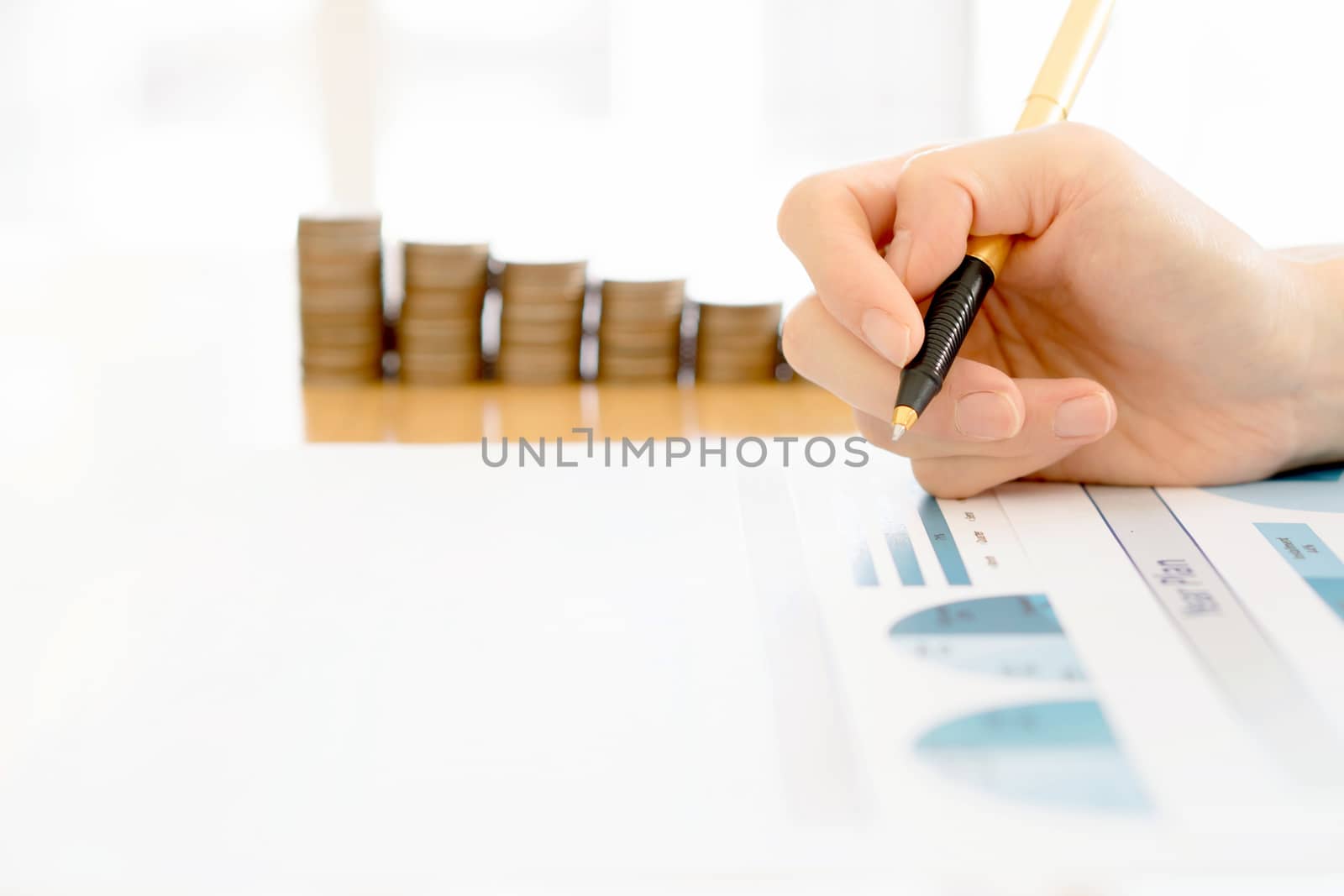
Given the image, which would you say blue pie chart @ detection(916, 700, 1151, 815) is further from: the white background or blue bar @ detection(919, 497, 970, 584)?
the white background

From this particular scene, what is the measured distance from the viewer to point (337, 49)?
6.11 feet

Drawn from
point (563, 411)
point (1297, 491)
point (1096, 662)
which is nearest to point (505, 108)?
point (563, 411)

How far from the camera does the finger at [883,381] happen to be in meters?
0.47

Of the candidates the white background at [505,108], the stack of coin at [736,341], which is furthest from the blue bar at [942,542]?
the white background at [505,108]

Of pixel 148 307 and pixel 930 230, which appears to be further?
pixel 148 307

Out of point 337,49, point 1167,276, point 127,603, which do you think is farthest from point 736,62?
point 127,603

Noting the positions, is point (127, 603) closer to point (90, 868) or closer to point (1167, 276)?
point (90, 868)

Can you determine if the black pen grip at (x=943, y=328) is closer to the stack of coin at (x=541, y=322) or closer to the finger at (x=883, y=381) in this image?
the finger at (x=883, y=381)

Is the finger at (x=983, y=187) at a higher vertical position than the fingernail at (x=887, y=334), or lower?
higher

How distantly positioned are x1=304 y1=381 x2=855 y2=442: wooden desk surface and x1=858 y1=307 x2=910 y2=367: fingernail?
0.55m

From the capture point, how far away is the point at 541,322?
3.89 ft

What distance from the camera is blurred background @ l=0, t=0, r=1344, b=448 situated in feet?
5.64

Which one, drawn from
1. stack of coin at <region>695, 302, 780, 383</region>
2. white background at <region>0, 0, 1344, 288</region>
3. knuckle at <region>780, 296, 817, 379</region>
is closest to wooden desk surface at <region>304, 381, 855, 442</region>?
stack of coin at <region>695, 302, 780, 383</region>

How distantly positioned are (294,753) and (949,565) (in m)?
0.24
